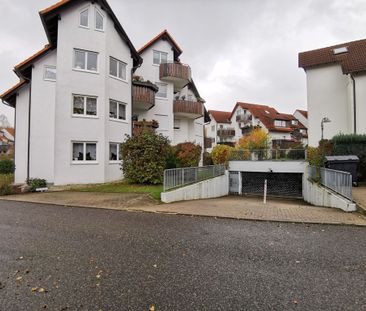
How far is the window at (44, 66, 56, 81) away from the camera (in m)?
17.2

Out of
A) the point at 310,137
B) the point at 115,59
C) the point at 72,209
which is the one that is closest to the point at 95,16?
the point at 115,59

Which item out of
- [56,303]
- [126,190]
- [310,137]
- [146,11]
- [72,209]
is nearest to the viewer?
[56,303]

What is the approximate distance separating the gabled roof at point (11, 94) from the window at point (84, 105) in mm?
4737

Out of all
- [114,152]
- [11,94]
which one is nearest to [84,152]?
[114,152]

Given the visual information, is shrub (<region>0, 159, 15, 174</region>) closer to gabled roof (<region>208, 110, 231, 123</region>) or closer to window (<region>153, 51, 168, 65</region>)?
window (<region>153, 51, 168, 65</region>)

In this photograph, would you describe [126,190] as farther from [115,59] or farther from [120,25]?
[120,25]

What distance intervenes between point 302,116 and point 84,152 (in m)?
53.3

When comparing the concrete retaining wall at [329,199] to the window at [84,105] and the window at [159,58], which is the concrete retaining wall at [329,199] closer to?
the window at [84,105]

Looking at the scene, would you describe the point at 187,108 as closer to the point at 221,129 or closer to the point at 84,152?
the point at 84,152

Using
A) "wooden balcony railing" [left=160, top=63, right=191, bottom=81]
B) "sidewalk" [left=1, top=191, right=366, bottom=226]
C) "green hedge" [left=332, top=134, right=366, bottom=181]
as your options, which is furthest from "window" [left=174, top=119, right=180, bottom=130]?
"sidewalk" [left=1, top=191, right=366, bottom=226]

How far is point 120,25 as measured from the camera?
1831cm

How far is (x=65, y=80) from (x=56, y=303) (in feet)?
50.6

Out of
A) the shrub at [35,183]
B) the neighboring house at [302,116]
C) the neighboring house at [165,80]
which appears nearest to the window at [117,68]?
the neighboring house at [165,80]

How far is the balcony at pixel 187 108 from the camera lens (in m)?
25.8
